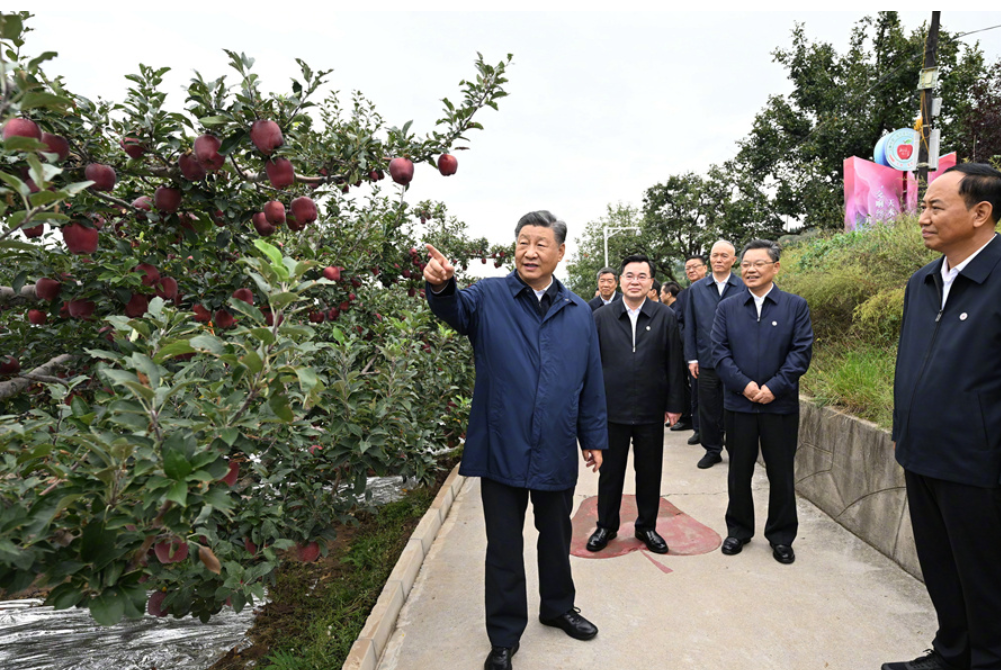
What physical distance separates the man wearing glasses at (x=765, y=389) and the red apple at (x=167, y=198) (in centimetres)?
319

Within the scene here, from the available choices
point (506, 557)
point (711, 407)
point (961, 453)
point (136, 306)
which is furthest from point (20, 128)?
point (711, 407)

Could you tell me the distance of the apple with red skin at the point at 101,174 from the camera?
86.8 inches

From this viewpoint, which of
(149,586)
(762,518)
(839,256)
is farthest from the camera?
(839,256)

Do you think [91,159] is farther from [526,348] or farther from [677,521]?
[677,521]

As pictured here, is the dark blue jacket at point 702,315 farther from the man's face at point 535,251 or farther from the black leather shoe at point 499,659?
the black leather shoe at point 499,659

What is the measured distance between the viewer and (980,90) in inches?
708

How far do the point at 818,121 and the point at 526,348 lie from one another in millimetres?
22564

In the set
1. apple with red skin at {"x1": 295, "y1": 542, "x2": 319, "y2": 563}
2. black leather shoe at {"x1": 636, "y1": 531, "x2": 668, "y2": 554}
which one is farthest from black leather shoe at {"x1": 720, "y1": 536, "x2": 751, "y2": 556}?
apple with red skin at {"x1": 295, "y1": 542, "x2": 319, "y2": 563}

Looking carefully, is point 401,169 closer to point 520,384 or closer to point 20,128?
point 520,384

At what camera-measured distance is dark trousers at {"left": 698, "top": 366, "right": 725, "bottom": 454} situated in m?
5.88

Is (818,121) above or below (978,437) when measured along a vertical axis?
above

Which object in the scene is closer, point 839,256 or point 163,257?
point 163,257

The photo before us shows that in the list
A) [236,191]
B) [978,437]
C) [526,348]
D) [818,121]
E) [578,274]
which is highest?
[818,121]

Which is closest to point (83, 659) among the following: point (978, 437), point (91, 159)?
point (91, 159)
